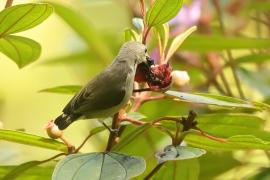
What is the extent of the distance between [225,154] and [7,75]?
1265 mm

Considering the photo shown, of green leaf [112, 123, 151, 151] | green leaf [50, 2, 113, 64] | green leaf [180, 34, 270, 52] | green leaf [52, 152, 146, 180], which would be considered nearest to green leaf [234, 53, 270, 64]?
green leaf [180, 34, 270, 52]

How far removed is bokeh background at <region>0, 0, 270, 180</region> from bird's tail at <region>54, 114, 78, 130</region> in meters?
0.15

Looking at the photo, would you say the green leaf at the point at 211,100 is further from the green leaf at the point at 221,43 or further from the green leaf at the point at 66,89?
the green leaf at the point at 221,43

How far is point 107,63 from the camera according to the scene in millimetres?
1485

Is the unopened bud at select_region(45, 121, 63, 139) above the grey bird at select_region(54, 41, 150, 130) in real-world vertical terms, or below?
below

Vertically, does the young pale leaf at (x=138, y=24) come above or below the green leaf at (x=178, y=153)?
above

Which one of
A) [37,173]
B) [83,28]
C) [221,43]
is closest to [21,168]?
[37,173]

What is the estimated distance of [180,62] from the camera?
4.74ft

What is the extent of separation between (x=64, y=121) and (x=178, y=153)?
142mm

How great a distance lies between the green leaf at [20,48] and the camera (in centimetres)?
86

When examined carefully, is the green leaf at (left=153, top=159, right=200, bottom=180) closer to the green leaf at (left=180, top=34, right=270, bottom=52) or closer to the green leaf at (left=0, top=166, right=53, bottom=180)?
the green leaf at (left=0, top=166, right=53, bottom=180)

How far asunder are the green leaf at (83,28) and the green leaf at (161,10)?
564mm

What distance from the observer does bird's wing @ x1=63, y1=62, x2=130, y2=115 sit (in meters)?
0.71

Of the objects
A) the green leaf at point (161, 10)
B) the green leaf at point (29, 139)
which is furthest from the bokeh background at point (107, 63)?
the green leaf at point (161, 10)
